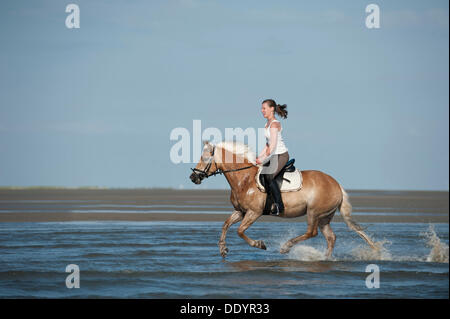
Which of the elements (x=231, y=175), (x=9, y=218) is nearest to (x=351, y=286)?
(x=231, y=175)

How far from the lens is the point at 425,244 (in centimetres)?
1697

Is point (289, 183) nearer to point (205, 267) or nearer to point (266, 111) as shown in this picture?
point (266, 111)

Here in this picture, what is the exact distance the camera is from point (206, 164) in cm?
1370

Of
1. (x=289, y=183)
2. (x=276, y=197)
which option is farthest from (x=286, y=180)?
(x=276, y=197)

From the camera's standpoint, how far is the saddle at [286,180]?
1345 centimetres

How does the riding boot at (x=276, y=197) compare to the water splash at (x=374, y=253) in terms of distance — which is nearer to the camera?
the riding boot at (x=276, y=197)

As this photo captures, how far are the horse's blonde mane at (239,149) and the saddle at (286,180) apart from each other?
42cm

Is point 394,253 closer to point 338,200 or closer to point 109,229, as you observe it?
point 338,200

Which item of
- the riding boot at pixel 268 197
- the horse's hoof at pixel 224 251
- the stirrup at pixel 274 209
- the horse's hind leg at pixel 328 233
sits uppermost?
the riding boot at pixel 268 197

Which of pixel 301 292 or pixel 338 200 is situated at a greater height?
pixel 338 200

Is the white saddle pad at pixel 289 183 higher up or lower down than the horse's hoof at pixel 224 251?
higher up

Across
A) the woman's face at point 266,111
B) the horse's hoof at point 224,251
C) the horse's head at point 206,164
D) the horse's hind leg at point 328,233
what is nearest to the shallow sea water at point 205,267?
the horse's hoof at point 224,251

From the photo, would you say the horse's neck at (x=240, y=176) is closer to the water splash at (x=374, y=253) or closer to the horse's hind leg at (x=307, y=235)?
the horse's hind leg at (x=307, y=235)
